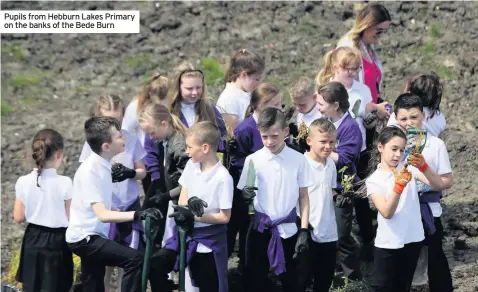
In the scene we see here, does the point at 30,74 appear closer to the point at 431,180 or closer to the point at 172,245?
the point at 172,245

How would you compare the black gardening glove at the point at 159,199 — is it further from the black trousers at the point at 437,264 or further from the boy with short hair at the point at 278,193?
the black trousers at the point at 437,264

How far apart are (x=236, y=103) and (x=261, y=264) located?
1.51 m

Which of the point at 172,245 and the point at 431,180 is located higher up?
the point at 431,180

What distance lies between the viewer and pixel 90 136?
7484 mm

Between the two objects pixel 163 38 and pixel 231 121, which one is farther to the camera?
pixel 163 38

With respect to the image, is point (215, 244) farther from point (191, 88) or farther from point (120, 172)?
point (191, 88)

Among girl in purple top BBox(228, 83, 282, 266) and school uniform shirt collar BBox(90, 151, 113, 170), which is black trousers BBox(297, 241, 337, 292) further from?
school uniform shirt collar BBox(90, 151, 113, 170)

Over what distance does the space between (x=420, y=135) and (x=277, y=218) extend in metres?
Answer: 1.22

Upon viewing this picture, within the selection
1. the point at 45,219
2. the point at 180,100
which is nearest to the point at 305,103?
the point at 180,100

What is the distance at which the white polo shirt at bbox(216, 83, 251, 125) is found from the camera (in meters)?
8.60

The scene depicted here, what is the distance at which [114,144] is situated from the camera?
24.6 feet

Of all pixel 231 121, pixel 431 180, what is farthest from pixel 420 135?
pixel 231 121

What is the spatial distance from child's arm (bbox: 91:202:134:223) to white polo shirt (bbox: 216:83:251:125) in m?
1.71

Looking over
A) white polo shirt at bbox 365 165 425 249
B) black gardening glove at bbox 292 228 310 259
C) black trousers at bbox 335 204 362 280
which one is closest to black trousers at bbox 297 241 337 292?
black gardening glove at bbox 292 228 310 259
